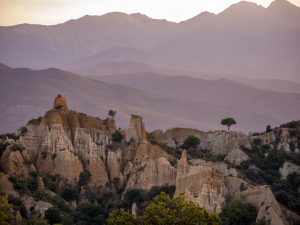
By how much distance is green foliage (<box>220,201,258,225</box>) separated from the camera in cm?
6066

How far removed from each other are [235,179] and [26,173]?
1572cm

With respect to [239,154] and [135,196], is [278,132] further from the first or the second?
[135,196]

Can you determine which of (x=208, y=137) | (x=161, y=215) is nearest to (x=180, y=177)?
(x=208, y=137)

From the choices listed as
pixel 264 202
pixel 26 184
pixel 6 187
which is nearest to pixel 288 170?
pixel 264 202

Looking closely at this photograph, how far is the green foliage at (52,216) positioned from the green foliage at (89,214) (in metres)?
2.88

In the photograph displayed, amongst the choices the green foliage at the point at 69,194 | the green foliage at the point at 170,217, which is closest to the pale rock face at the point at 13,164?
the green foliage at the point at 69,194

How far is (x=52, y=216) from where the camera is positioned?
63125 mm

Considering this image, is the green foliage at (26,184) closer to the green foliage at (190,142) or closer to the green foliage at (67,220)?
the green foliage at (67,220)

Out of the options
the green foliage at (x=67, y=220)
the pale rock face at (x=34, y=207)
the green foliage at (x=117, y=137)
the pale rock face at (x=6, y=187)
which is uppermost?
the green foliage at (x=117, y=137)

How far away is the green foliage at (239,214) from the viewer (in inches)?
2388

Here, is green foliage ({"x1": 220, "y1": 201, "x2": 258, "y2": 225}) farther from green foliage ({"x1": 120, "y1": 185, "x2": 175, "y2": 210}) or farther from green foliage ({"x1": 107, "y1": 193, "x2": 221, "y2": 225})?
green foliage ({"x1": 107, "y1": 193, "x2": 221, "y2": 225})

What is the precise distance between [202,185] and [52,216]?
34.8 ft

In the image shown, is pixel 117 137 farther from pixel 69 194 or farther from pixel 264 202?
pixel 264 202

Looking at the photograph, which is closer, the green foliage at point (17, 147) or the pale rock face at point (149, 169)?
the green foliage at point (17, 147)
